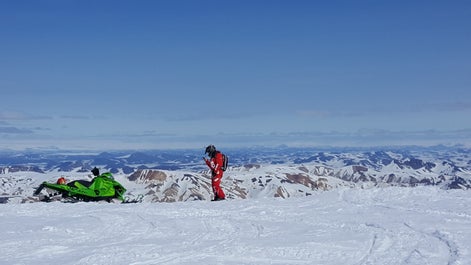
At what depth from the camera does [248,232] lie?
10.2 meters

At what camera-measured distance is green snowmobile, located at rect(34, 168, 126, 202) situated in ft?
61.8

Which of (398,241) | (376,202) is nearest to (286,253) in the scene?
(398,241)

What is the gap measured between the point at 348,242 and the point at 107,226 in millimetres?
5410

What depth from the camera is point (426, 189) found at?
1753cm

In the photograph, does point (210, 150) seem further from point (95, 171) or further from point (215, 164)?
point (95, 171)

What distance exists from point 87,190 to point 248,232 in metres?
10.6

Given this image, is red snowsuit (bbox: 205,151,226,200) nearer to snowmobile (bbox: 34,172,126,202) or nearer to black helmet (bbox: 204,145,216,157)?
black helmet (bbox: 204,145,216,157)

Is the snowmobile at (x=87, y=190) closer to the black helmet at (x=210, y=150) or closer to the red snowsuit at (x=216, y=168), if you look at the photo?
the red snowsuit at (x=216, y=168)

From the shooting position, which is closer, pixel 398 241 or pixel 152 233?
pixel 398 241

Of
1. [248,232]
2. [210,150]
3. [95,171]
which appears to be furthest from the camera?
[95,171]

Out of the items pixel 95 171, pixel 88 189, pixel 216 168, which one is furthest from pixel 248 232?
pixel 88 189

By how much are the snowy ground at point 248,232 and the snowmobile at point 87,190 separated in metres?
3.72

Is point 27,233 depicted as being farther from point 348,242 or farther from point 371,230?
point 371,230

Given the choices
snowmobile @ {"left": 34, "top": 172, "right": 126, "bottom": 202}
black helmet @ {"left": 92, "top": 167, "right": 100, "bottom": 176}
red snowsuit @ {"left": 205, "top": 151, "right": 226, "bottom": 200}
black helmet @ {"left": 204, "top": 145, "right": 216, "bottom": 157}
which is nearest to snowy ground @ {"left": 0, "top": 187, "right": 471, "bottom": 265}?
red snowsuit @ {"left": 205, "top": 151, "right": 226, "bottom": 200}
